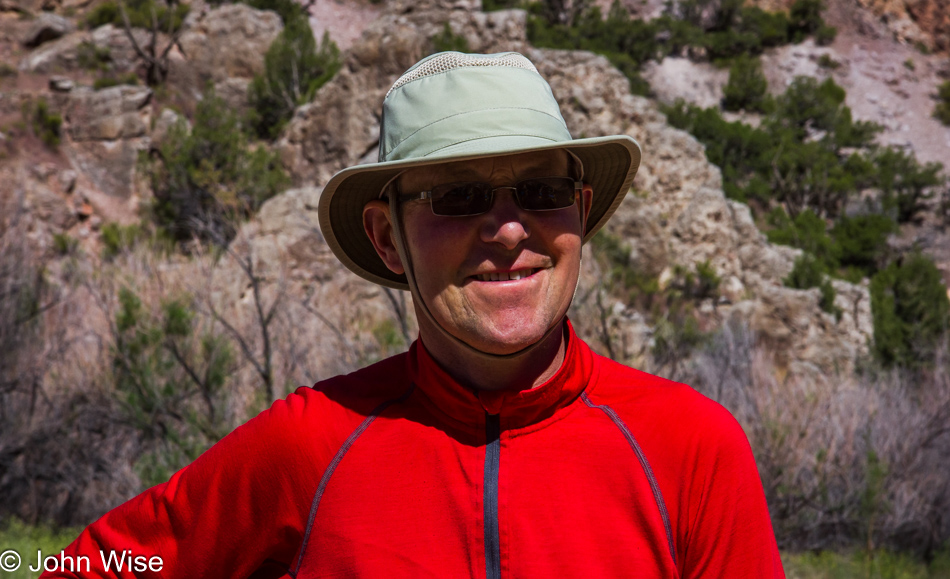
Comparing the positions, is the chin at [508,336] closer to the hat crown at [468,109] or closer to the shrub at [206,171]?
the hat crown at [468,109]

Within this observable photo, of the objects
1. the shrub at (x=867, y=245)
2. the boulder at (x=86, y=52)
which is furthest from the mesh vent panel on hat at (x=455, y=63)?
the boulder at (x=86, y=52)

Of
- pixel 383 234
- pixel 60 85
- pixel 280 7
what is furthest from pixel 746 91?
pixel 383 234

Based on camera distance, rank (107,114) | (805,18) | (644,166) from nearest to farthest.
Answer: (644,166) < (107,114) < (805,18)

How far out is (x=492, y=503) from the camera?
3.60ft

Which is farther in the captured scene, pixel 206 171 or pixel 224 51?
pixel 224 51

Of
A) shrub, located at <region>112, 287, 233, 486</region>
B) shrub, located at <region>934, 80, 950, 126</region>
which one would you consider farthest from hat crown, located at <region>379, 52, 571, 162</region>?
shrub, located at <region>934, 80, 950, 126</region>

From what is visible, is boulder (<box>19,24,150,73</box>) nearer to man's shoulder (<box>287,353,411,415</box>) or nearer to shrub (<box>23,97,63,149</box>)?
shrub (<box>23,97,63,149</box>)

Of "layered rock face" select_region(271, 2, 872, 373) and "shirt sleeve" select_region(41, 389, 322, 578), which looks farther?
"layered rock face" select_region(271, 2, 872, 373)

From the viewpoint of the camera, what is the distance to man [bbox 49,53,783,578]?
1.08 m

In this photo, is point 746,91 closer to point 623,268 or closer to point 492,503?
point 623,268

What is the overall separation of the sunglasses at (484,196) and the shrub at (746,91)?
2955 centimetres

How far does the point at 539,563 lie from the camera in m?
1.06

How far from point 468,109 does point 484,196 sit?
0.45 feet

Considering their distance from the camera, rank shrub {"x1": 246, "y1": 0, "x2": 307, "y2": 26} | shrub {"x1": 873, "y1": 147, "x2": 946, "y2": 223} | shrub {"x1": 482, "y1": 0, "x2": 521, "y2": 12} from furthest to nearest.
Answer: shrub {"x1": 482, "y1": 0, "x2": 521, "y2": 12}
shrub {"x1": 246, "y1": 0, "x2": 307, "y2": 26}
shrub {"x1": 873, "y1": 147, "x2": 946, "y2": 223}
